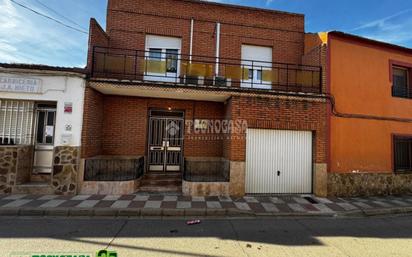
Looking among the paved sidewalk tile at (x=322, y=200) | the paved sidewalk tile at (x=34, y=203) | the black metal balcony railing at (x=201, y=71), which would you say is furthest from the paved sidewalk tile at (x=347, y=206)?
the paved sidewalk tile at (x=34, y=203)

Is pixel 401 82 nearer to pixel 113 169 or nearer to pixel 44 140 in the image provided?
pixel 113 169

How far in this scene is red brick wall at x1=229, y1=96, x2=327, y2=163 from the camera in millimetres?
7691

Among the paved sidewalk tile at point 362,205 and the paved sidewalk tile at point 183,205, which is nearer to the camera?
the paved sidewalk tile at point 183,205

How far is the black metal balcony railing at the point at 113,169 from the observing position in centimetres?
740

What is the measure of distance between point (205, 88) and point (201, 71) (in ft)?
3.75

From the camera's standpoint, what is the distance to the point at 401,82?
9461 mm

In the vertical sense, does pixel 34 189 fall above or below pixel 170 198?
above

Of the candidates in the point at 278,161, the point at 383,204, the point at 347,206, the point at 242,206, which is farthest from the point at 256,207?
the point at 383,204

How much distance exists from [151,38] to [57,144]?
5.30m

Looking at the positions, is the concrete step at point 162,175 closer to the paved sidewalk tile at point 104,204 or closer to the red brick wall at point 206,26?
the paved sidewalk tile at point 104,204

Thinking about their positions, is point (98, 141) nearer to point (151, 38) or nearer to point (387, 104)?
point (151, 38)

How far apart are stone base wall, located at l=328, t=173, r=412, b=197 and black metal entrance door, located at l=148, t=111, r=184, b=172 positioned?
564 centimetres

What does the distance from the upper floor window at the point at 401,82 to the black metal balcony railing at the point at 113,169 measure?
10.5 meters

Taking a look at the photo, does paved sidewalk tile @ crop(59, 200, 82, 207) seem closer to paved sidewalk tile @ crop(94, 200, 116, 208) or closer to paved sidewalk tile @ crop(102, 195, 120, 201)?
paved sidewalk tile @ crop(94, 200, 116, 208)
